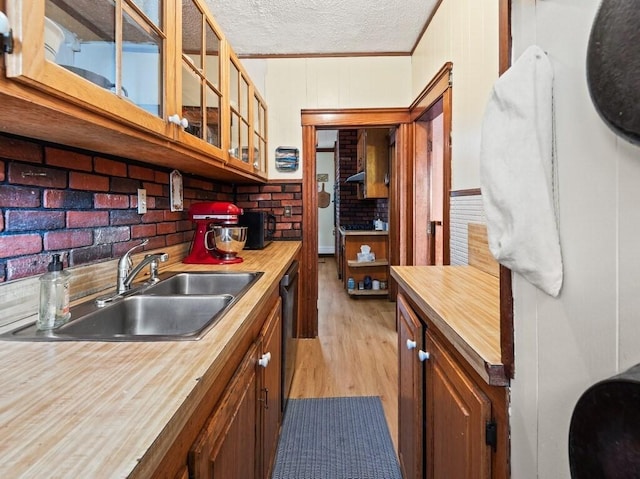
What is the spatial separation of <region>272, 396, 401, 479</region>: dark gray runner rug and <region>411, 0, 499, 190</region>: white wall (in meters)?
1.36

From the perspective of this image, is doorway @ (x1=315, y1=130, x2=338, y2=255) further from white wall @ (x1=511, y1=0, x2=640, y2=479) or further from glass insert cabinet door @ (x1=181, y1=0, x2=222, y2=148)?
white wall @ (x1=511, y1=0, x2=640, y2=479)

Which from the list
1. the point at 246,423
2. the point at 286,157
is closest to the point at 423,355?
the point at 246,423

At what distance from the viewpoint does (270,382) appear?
1.43 metres

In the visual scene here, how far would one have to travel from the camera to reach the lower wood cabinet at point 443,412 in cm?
75

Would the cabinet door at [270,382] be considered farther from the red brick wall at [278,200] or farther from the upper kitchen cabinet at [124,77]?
the red brick wall at [278,200]

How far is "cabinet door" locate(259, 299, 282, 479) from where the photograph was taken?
1.25m

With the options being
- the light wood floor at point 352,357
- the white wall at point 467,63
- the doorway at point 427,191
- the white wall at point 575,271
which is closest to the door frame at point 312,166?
the doorway at point 427,191

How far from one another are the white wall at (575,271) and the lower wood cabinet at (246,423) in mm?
583

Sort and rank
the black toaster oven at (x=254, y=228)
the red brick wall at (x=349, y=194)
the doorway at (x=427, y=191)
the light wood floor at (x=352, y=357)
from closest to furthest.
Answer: the light wood floor at (x=352, y=357), the black toaster oven at (x=254, y=228), the doorway at (x=427, y=191), the red brick wall at (x=349, y=194)

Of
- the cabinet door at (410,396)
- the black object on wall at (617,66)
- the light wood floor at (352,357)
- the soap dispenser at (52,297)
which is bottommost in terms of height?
the light wood floor at (352,357)

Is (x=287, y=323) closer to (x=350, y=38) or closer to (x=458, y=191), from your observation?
(x=458, y=191)

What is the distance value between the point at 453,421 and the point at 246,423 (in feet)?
1.79

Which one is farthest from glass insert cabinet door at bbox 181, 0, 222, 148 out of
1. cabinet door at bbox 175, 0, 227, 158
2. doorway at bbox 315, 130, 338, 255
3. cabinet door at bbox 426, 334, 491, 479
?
doorway at bbox 315, 130, 338, 255

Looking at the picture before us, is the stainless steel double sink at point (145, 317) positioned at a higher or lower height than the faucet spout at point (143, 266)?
lower
